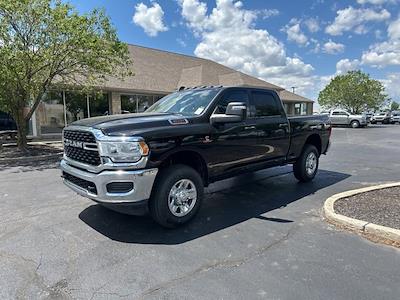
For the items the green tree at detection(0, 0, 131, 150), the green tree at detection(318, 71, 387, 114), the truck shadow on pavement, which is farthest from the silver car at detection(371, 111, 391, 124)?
the truck shadow on pavement

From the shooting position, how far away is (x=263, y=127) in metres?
5.99

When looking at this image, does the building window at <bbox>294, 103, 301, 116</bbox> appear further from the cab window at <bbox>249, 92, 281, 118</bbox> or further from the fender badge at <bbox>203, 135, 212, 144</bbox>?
the fender badge at <bbox>203, 135, 212, 144</bbox>

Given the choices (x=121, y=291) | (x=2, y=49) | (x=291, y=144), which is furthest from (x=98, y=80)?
(x=121, y=291)

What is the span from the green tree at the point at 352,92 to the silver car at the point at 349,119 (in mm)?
10144

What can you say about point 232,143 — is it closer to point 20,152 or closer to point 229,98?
point 229,98

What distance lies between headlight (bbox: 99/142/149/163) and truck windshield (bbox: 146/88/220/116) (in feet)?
4.26

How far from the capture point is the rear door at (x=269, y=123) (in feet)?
19.5

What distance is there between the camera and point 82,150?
4.52 meters

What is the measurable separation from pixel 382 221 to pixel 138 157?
3399mm

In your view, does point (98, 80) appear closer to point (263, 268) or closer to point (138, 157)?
point (138, 157)

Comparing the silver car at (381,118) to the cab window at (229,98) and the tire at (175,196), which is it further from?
the tire at (175,196)

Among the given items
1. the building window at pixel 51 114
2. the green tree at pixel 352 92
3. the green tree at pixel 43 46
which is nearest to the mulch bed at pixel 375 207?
the green tree at pixel 43 46

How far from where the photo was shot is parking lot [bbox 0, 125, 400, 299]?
3.09 meters

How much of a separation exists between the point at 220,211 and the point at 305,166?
2843mm
